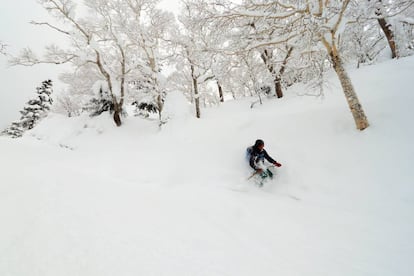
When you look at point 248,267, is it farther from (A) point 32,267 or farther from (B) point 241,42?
(B) point 241,42

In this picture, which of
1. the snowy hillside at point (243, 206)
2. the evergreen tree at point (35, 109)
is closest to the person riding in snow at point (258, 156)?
the snowy hillside at point (243, 206)

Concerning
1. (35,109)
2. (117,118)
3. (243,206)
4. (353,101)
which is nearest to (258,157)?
(243,206)

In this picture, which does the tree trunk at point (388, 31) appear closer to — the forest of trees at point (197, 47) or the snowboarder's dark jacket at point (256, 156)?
the forest of trees at point (197, 47)

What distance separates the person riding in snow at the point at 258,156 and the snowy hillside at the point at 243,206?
1.71ft

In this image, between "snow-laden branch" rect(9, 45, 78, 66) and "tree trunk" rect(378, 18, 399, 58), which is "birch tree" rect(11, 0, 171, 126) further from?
"tree trunk" rect(378, 18, 399, 58)

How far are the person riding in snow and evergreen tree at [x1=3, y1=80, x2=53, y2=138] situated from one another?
30.5 metres

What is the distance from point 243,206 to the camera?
4473 mm

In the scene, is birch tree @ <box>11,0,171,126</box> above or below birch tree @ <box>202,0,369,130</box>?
above

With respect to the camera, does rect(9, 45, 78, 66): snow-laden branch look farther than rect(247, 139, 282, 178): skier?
Yes

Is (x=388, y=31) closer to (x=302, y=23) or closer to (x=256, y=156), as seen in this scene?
(x=302, y=23)

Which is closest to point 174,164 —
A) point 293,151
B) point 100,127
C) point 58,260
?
point 293,151

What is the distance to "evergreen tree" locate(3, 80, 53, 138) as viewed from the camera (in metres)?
25.4

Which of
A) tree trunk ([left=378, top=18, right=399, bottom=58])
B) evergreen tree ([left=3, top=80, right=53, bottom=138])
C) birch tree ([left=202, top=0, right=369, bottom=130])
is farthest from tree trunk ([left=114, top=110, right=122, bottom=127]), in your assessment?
evergreen tree ([left=3, top=80, right=53, bottom=138])

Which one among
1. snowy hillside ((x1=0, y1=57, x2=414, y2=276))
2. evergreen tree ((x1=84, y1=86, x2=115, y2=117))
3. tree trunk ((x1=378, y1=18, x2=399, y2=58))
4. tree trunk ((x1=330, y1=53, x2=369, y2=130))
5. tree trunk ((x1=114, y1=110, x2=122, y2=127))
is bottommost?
snowy hillside ((x1=0, y1=57, x2=414, y2=276))
